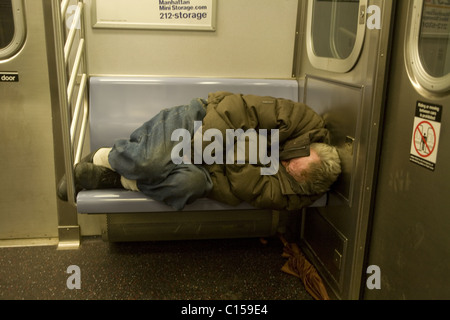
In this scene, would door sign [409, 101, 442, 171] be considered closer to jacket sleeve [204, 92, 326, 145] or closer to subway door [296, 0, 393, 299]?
subway door [296, 0, 393, 299]

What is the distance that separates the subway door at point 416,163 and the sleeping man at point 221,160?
38 cm

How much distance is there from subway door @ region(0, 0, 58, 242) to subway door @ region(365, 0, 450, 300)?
2199 mm

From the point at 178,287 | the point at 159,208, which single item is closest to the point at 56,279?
the point at 178,287

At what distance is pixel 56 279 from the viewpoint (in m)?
2.59

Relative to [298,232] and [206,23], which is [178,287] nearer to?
[298,232]

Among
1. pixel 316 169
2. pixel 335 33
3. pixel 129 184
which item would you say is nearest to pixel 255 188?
pixel 316 169

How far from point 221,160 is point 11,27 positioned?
1.71 meters

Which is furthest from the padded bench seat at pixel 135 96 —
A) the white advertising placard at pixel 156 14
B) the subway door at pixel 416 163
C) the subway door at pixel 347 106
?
the subway door at pixel 416 163

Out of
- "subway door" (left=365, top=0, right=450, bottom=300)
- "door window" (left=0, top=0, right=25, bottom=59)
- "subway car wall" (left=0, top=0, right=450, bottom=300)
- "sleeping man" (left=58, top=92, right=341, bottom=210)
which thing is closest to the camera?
"subway door" (left=365, top=0, right=450, bottom=300)

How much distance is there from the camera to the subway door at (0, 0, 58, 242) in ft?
8.95

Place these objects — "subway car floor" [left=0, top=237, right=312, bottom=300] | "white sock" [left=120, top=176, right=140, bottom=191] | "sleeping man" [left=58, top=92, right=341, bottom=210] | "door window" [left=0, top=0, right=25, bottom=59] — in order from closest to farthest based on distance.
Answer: "sleeping man" [left=58, top=92, right=341, bottom=210]
"white sock" [left=120, top=176, right=140, bottom=191]
"subway car floor" [left=0, top=237, right=312, bottom=300]
"door window" [left=0, top=0, right=25, bottom=59]

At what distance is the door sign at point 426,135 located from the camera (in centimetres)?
167

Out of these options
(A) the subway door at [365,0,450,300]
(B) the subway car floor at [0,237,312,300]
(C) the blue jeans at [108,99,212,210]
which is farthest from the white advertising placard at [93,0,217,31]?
(B) the subway car floor at [0,237,312,300]

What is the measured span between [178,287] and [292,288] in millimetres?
696
